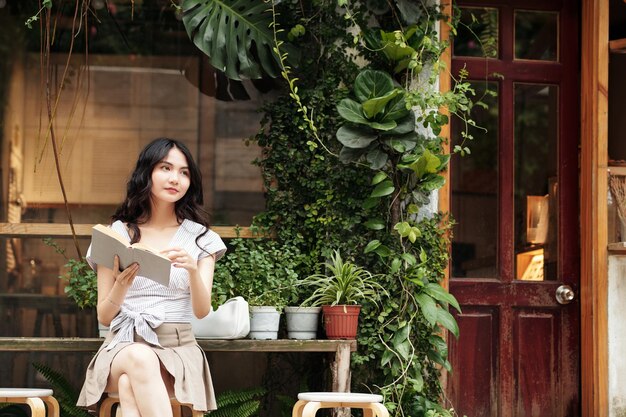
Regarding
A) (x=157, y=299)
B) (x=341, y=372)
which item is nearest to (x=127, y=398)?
(x=157, y=299)

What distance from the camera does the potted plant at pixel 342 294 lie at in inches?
201

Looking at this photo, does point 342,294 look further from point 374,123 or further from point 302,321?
point 374,123

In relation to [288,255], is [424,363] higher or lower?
lower

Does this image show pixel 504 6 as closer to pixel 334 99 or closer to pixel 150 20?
pixel 334 99

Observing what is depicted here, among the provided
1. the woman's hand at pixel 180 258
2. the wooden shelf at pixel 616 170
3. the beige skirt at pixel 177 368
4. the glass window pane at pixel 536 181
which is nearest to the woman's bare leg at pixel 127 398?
the beige skirt at pixel 177 368

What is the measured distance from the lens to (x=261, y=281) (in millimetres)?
5242

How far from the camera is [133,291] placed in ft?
14.4

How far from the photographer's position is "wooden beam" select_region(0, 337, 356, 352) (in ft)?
16.0

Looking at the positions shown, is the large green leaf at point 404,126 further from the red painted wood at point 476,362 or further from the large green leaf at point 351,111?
the red painted wood at point 476,362

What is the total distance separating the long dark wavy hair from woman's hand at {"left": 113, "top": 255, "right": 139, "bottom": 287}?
296 mm

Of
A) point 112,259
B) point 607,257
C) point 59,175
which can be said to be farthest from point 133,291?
point 607,257

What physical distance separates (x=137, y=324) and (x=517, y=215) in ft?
8.27

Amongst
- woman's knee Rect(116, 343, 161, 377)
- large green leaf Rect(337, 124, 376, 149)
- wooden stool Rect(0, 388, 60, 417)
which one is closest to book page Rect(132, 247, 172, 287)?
woman's knee Rect(116, 343, 161, 377)

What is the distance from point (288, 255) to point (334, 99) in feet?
2.88
